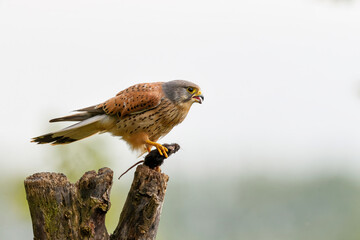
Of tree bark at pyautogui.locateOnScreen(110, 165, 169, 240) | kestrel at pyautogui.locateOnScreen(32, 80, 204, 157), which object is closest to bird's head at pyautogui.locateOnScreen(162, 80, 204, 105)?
kestrel at pyautogui.locateOnScreen(32, 80, 204, 157)

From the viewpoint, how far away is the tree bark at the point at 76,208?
8.91 feet

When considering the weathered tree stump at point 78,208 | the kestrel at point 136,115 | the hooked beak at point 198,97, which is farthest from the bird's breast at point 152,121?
the weathered tree stump at point 78,208

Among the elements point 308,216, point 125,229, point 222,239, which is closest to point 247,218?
point 222,239

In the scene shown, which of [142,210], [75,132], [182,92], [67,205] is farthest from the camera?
[182,92]

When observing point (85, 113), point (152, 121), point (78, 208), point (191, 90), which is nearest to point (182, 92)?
point (191, 90)

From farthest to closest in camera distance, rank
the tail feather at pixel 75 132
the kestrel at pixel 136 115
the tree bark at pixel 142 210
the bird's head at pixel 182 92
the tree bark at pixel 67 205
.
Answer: the bird's head at pixel 182 92, the kestrel at pixel 136 115, the tail feather at pixel 75 132, the tree bark at pixel 142 210, the tree bark at pixel 67 205

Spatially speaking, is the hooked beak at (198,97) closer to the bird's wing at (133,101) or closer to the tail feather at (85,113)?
the bird's wing at (133,101)

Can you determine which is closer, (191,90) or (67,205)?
(67,205)

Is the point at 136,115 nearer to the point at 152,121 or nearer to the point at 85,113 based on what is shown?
the point at 152,121

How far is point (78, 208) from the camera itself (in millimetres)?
2768

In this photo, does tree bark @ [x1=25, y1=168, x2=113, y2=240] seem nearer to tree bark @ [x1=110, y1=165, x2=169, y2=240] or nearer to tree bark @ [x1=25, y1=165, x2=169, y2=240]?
tree bark @ [x1=25, y1=165, x2=169, y2=240]

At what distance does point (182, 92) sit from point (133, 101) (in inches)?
16.6

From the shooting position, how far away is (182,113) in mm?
4160

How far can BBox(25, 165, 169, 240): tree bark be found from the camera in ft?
8.91
